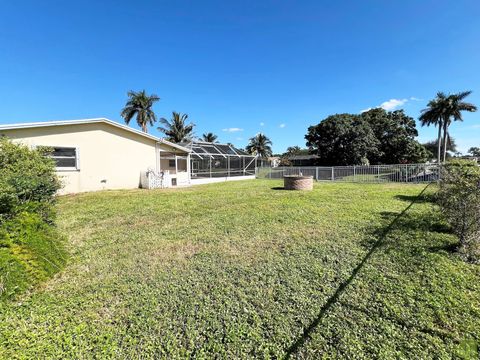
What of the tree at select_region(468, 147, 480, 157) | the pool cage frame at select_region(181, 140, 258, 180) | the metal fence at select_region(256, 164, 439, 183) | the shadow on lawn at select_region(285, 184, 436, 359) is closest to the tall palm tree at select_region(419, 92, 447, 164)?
the metal fence at select_region(256, 164, 439, 183)

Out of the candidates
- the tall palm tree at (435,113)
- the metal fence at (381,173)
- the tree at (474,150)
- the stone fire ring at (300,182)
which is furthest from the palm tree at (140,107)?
the tree at (474,150)

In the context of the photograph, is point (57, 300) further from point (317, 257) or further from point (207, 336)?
point (317, 257)

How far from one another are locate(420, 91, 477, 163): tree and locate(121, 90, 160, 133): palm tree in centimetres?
3803

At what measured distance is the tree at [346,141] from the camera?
26641mm

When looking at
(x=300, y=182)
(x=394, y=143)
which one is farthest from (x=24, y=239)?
(x=394, y=143)

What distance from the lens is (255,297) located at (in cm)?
280

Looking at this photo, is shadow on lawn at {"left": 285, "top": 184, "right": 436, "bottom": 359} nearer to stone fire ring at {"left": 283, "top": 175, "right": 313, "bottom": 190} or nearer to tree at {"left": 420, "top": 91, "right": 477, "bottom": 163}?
stone fire ring at {"left": 283, "top": 175, "right": 313, "bottom": 190}

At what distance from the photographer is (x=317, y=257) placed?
3789mm

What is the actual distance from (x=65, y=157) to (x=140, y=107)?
22.9 metres

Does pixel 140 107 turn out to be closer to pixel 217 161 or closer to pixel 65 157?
pixel 217 161

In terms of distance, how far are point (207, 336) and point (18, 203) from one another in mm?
3825

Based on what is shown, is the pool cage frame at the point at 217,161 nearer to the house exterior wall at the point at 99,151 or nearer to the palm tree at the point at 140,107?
the house exterior wall at the point at 99,151

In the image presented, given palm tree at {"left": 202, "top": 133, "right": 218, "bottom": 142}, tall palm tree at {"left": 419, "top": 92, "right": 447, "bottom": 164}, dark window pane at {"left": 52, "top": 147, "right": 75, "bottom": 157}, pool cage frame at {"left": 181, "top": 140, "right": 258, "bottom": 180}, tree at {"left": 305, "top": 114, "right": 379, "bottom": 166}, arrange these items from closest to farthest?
dark window pane at {"left": 52, "top": 147, "right": 75, "bottom": 157} → pool cage frame at {"left": 181, "top": 140, "right": 258, "bottom": 180} → tree at {"left": 305, "top": 114, "right": 379, "bottom": 166} → tall palm tree at {"left": 419, "top": 92, "right": 447, "bottom": 164} → palm tree at {"left": 202, "top": 133, "right": 218, "bottom": 142}

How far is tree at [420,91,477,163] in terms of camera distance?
2855 centimetres
